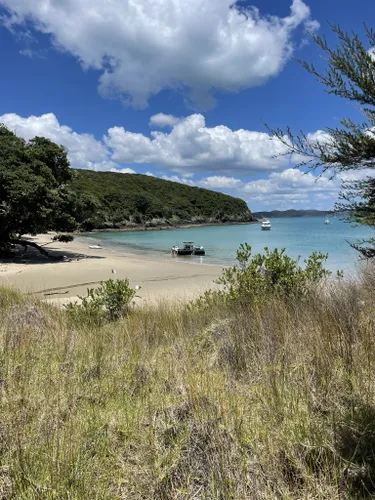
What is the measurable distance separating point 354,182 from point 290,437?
7.06 feet

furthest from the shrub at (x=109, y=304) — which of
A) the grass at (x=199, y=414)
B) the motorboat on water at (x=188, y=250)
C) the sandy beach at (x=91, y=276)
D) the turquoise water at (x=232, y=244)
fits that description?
the motorboat on water at (x=188, y=250)

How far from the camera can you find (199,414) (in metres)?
2.72

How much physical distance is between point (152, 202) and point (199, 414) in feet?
375

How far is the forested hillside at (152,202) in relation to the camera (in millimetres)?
102312

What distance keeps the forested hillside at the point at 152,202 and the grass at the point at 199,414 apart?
3015 inches

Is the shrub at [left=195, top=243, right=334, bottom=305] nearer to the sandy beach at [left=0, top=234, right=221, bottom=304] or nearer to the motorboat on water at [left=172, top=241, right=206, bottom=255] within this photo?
the sandy beach at [left=0, top=234, right=221, bottom=304]

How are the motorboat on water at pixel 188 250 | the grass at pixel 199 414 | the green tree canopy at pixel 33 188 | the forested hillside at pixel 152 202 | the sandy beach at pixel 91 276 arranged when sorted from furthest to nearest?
the forested hillside at pixel 152 202
the motorboat on water at pixel 188 250
the green tree canopy at pixel 33 188
the sandy beach at pixel 91 276
the grass at pixel 199 414

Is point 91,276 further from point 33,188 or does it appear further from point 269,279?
point 269,279

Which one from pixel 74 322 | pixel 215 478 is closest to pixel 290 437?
pixel 215 478

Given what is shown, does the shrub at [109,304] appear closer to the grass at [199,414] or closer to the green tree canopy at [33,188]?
the grass at [199,414]

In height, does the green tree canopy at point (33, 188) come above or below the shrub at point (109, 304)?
above

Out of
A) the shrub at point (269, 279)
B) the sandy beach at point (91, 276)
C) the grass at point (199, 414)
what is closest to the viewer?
the grass at point (199, 414)

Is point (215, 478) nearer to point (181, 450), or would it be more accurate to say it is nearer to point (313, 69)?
point (181, 450)

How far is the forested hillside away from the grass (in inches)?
3015
